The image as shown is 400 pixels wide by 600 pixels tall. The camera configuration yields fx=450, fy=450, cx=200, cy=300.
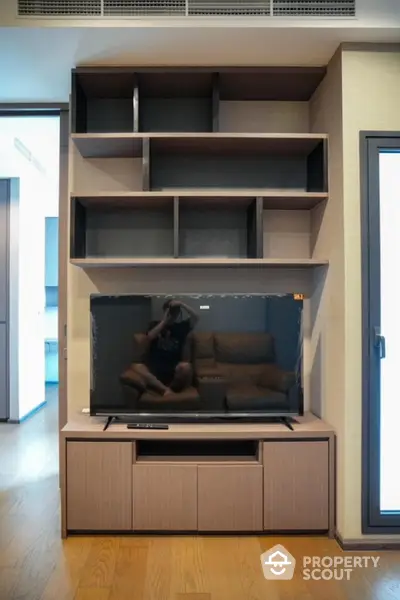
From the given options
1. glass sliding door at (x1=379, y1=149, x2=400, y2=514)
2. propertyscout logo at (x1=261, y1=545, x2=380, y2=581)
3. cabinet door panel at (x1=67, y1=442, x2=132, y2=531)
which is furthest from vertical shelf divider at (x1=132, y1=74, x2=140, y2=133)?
propertyscout logo at (x1=261, y1=545, x2=380, y2=581)

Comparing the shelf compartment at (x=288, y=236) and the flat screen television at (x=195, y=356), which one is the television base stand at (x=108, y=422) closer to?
the flat screen television at (x=195, y=356)

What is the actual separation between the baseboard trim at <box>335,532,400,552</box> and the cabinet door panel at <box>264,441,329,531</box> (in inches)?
4.9

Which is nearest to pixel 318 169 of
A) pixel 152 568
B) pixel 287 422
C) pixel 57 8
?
pixel 287 422

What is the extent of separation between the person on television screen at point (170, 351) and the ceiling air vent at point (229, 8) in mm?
1446

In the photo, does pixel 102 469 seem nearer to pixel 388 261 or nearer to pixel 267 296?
pixel 267 296

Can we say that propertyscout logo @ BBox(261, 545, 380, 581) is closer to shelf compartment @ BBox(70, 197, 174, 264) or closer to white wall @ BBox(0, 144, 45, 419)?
shelf compartment @ BBox(70, 197, 174, 264)

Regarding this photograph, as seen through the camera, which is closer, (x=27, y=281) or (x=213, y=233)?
(x=213, y=233)

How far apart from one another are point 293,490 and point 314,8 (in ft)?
7.97

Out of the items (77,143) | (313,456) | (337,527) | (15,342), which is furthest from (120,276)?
(15,342)

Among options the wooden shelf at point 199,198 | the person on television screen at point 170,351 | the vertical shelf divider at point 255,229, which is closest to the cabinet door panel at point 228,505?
the person on television screen at point 170,351

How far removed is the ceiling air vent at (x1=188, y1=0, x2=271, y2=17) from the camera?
7.14 ft

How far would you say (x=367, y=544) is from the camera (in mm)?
2289

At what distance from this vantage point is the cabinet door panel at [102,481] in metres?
2.36

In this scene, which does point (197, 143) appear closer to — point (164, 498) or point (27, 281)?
point (164, 498)
